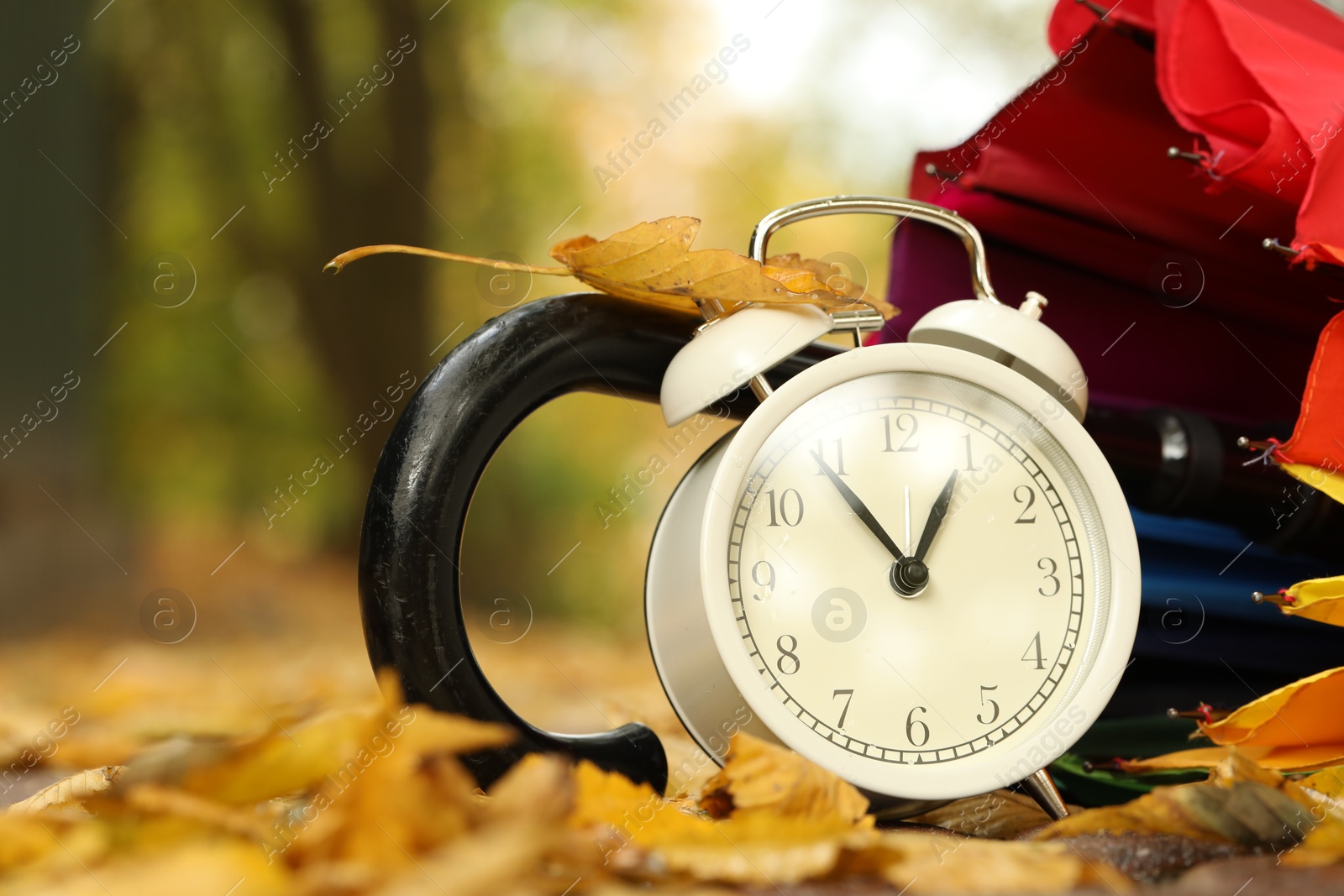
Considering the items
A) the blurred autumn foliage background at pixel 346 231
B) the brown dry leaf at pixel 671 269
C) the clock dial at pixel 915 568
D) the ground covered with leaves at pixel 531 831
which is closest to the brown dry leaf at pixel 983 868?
the ground covered with leaves at pixel 531 831

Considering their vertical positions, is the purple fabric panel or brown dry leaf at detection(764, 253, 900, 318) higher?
brown dry leaf at detection(764, 253, 900, 318)

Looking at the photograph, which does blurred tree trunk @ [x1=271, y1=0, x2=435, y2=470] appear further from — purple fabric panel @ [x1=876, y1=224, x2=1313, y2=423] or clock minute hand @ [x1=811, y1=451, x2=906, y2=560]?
clock minute hand @ [x1=811, y1=451, x2=906, y2=560]

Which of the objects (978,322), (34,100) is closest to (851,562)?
(978,322)

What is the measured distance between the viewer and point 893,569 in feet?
2.12

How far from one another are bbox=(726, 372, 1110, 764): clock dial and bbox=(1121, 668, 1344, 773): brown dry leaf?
16 centimetres

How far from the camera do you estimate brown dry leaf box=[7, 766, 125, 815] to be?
63cm

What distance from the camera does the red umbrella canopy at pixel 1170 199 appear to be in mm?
790

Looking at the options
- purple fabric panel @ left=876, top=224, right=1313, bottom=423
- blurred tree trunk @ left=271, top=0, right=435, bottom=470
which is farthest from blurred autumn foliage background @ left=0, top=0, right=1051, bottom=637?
purple fabric panel @ left=876, top=224, right=1313, bottom=423

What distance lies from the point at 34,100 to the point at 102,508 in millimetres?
1039

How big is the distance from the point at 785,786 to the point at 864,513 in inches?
7.6

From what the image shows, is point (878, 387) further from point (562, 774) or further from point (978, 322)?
point (562, 774)

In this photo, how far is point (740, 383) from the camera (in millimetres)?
663

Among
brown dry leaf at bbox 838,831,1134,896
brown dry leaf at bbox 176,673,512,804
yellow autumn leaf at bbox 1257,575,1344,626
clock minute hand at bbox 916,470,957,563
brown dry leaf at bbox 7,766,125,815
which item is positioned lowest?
yellow autumn leaf at bbox 1257,575,1344,626

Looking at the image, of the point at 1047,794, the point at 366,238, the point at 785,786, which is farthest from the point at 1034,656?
the point at 366,238
